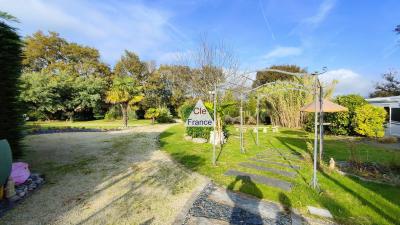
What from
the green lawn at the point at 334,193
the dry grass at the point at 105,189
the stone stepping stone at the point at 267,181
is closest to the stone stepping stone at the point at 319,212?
the green lawn at the point at 334,193

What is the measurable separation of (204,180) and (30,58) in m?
34.3

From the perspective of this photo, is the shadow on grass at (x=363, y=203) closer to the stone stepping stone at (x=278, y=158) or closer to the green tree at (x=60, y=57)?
the stone stepping stone at (x=278, y=158)

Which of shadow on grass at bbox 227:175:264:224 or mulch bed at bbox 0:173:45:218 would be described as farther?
mulch bed at bbox 0:173:45:218

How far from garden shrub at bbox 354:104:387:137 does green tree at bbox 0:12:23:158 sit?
14.7 metres

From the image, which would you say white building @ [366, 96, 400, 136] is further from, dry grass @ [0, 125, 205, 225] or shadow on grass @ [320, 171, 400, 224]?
dry grass @ [0, 125, 205, 225]

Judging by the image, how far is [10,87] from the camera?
5785 millimetres

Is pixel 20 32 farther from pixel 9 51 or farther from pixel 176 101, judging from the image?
pixel 176 101

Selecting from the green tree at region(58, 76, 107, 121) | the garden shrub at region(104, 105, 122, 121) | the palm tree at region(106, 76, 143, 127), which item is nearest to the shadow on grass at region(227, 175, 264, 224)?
the palm tree at region(106, 76, 143, 127)

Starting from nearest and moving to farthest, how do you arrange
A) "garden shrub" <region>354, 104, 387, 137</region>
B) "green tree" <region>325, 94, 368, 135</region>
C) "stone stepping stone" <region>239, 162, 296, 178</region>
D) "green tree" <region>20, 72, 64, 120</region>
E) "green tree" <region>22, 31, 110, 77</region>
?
1. "stone stepping stone" <region>239, 162, 296, 178</region>
2. "garden shrub" <region>354, 104, 387, 137</region>
3. "green tree" <region>325, 94, 368, 135</region>
4. "green tree" <region>20, 72, 64, 120</region>
5. "green tree" <region>22, 31, 110, 77</region>

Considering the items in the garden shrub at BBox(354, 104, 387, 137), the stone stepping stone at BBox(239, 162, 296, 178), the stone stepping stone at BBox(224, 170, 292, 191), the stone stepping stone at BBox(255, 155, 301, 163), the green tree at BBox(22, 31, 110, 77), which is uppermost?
the green tree at BBox(22, 31, 110, 77)

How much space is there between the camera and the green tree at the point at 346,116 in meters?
13.3

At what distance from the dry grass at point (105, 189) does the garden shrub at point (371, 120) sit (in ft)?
35.4

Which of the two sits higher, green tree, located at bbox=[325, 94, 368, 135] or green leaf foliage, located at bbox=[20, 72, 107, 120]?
green leaf foliage, located at bbox=[20, 72, 107, 120]

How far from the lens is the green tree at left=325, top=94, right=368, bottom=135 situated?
1329cm
